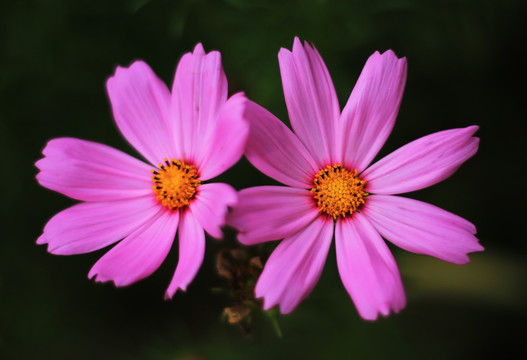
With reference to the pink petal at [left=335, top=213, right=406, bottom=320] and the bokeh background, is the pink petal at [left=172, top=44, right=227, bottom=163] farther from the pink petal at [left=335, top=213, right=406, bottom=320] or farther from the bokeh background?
the bokeh background

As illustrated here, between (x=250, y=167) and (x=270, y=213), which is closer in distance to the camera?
(x=270, y=213)

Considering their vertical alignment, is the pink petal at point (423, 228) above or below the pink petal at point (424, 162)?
below

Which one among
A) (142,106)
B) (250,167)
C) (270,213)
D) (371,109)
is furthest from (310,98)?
(250,167)

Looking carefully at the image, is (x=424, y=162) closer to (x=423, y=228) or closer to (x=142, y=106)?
(x=423, y=228)

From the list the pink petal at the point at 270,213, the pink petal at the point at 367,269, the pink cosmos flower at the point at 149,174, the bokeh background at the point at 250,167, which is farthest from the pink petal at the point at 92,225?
the bokeh background at the point at 250,167

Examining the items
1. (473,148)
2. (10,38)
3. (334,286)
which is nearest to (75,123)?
(10,38)

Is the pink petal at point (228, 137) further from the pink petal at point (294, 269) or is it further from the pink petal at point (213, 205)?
the pink petal at point (294, 269)

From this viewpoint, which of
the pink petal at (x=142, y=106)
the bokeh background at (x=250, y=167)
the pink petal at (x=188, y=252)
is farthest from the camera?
the bokeh background at (x=250, y=167)

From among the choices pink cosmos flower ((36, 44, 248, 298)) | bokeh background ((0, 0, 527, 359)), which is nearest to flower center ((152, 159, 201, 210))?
pink cosmos flower ((36, 44, 248, 298))
